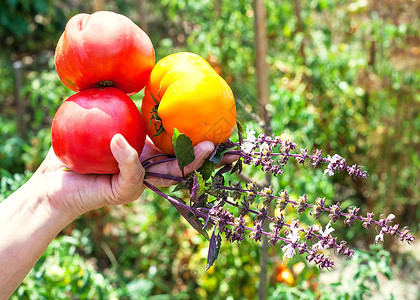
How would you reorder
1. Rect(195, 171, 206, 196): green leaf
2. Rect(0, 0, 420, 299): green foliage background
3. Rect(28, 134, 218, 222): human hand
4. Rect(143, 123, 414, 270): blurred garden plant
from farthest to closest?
Rect(0, 0, 420, 299): green foliage background → Rect(28, 134, 218, 222): human hand → Rect(195, 171, 206, 196): green leaf → Rect(143, 123, 414, 270): blurred garden plant

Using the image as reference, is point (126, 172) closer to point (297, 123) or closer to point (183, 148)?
point (183, 148)

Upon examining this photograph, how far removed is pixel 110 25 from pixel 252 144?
1.20ft

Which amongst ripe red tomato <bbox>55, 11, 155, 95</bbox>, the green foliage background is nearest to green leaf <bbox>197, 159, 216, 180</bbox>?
ripe red tomato <bbox>55, 11, 155, 95</bbox>

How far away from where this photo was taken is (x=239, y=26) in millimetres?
2725

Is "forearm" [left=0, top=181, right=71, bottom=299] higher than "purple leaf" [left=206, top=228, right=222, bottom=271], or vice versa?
"purple leaf" [left=206, top=228, right=222, bottom=271]

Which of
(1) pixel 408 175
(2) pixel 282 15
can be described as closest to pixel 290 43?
(2) pixel 282 15

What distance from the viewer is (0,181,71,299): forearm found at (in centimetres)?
92

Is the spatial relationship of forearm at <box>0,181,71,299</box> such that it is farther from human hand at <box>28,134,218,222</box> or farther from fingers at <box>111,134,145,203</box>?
fingers at <box>111,134,145,203</box>

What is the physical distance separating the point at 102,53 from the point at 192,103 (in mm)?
206

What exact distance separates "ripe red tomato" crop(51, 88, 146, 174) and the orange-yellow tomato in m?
0.05

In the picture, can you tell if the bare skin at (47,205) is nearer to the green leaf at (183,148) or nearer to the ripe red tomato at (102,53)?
the green leaf at (183,148)

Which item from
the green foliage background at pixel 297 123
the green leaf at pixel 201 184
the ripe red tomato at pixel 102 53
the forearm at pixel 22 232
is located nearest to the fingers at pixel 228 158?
the green leaf at pixel 201 184

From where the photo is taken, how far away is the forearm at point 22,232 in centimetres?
92

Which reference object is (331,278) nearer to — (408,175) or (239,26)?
(408,175)
